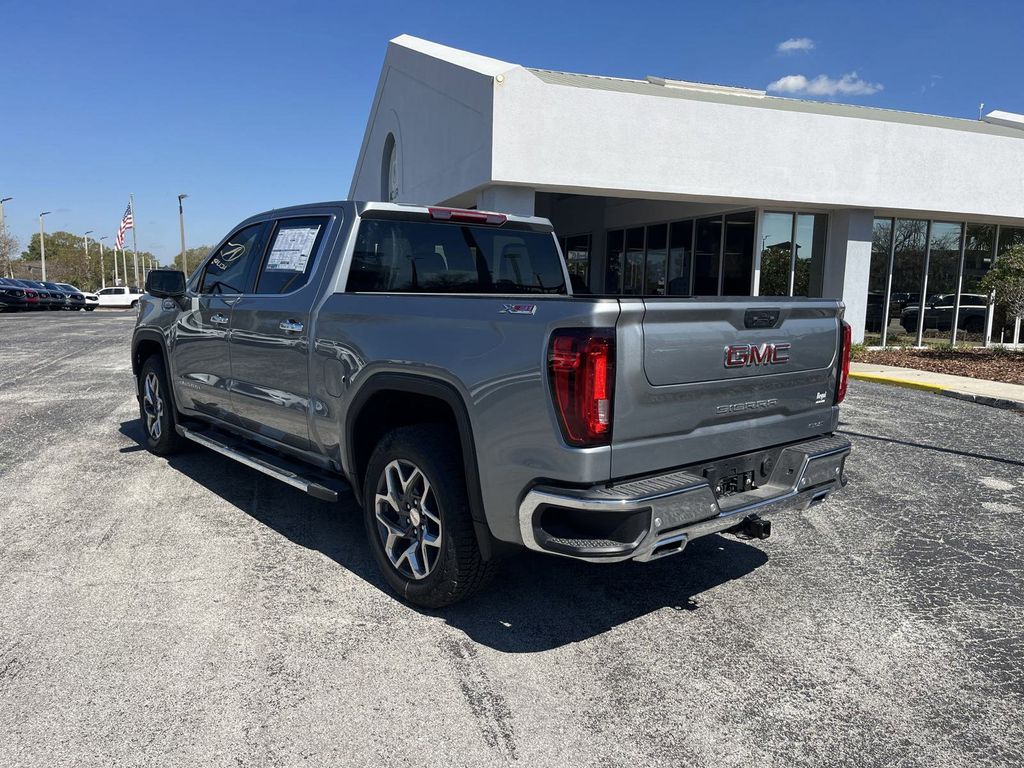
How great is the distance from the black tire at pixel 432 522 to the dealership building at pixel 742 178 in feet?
33.3

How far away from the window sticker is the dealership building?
936cm

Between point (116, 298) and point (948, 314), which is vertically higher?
point (948, 314)

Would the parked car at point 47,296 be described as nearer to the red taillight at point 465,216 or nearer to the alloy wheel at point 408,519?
the red taillight at point 465,216

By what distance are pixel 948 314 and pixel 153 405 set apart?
1884cm

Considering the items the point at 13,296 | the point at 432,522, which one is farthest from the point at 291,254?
the point at 13,296

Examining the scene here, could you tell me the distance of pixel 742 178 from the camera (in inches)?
607

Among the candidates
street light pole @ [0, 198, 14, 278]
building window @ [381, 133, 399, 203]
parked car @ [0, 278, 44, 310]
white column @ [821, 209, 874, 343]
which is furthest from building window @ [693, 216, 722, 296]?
street light pole @ [0, 198, 14, 278]

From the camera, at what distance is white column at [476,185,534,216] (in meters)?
14.4

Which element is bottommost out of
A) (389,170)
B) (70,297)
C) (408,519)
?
(408,519)

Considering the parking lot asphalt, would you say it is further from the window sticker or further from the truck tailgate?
the window sticker

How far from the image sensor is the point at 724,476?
3469 millimetres

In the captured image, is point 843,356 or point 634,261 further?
point 634,261

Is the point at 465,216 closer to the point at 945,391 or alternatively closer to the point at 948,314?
the point at 945,391

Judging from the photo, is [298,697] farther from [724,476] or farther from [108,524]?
[108,524]
